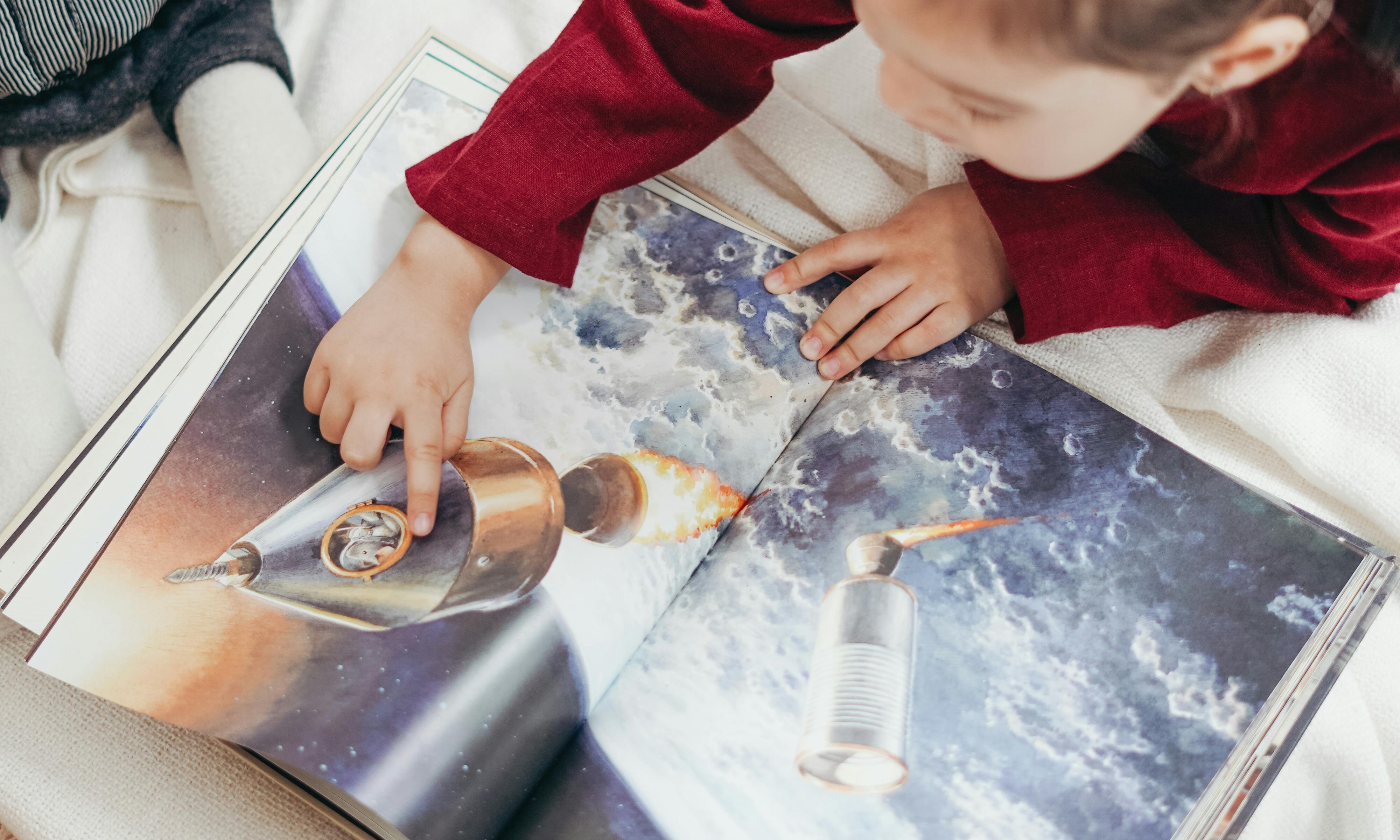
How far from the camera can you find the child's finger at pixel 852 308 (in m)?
0.41

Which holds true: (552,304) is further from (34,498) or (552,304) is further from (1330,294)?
(1330,294)

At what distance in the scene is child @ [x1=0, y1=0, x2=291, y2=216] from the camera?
413mm

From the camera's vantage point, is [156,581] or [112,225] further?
[112,225]

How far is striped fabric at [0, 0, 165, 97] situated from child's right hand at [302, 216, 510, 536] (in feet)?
0.61

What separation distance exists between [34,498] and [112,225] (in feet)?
0.62

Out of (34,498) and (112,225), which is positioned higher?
(112,225)

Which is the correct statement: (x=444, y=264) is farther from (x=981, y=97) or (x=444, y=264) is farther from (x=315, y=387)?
(x=981, y=97)

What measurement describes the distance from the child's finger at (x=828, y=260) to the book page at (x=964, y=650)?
9cm

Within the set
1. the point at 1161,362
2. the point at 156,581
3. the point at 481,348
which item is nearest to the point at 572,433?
the point at 481,348

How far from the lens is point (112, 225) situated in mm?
470

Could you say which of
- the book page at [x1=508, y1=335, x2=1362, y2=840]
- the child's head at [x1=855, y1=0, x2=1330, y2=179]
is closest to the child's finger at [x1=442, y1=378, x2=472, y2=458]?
the book page at [x1=508, y1=335, x2=1362, y2=840]

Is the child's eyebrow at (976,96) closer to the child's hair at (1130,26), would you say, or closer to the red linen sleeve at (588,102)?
the child's hair at (1130,26)

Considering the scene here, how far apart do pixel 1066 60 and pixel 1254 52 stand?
0.05 m

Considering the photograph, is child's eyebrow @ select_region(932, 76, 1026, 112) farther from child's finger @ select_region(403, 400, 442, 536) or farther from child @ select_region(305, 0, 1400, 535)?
child's finger @ select_region(403, 400, 442, 536)
